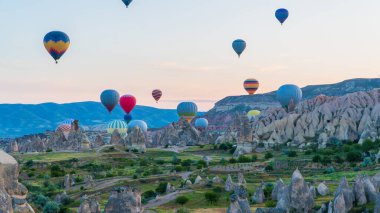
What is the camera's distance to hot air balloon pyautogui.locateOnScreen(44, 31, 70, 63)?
115875 mm

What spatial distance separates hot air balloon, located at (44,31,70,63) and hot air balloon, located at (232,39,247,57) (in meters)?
55.2

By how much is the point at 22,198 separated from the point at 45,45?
293ft

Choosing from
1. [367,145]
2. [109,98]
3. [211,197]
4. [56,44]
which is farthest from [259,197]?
[109,98]

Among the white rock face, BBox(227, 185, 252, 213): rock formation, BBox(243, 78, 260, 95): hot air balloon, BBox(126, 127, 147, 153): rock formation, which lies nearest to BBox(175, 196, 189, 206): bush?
BBox(227, 185, 252, 213): rock formation

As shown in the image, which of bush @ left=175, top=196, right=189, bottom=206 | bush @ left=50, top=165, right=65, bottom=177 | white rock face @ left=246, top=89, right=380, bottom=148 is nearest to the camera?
bush @ left=175, top=196, right=189, bottom=206

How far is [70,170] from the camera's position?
96.2m

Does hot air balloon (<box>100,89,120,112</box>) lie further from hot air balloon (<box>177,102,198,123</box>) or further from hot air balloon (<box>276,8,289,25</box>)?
hot air balloon (<box>276,8,289,25</box>)

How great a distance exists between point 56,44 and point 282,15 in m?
59.0

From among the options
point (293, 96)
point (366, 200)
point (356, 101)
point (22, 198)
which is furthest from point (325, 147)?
point (22, 198)

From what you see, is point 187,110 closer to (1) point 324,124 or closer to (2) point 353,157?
(1) point 324,124

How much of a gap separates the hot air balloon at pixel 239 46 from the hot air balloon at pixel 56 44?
55198 mm

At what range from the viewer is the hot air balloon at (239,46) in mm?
156125

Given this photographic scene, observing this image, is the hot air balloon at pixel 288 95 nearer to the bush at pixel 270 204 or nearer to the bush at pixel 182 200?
the bush at pixel 182 200

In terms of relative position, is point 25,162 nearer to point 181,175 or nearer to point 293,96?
point 181,175
